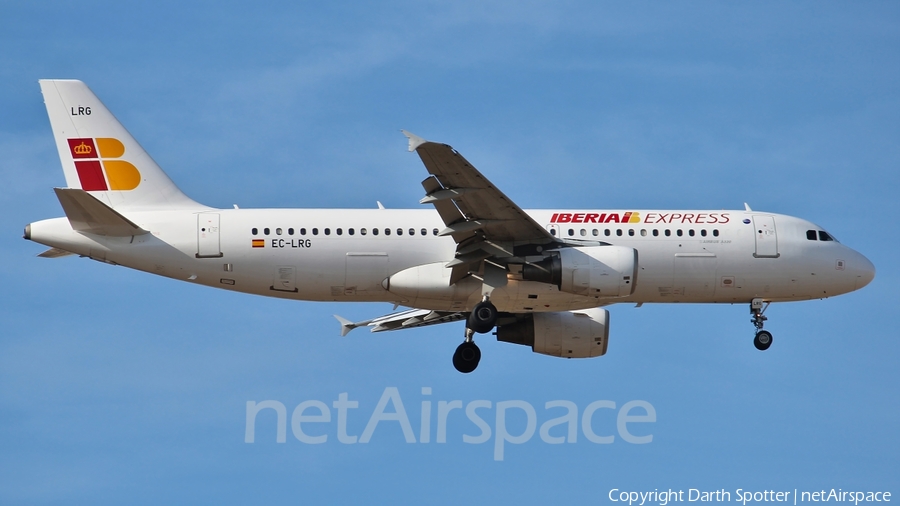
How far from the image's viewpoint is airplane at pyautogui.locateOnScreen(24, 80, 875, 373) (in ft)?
108

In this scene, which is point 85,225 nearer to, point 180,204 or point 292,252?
Result: point 180,204

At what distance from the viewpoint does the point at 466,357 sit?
121 feet

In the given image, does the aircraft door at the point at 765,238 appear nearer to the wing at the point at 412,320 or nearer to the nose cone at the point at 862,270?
the nose cone at the point at 862,270

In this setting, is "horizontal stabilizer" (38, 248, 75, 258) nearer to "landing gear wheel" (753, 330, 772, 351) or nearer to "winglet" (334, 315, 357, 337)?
"winglet" (334, 315, 357, 337)

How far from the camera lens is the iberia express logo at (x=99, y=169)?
34938mm

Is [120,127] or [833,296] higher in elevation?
[120,127]

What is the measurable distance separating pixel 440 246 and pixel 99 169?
10345 mm

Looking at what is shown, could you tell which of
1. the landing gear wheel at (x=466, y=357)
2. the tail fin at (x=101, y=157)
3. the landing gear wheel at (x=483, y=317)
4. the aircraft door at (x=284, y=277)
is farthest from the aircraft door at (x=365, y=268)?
the tail fin at (x=101, y=157)

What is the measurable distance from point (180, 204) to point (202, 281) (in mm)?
2566

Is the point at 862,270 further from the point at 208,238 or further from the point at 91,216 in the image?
the point at 91,216

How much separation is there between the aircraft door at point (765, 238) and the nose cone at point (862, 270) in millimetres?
2743

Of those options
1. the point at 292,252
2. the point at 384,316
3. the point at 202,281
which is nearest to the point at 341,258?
the point at 292,252

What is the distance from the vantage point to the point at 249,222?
33938mm

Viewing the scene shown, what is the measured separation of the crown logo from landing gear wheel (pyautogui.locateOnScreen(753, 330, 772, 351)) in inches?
825
